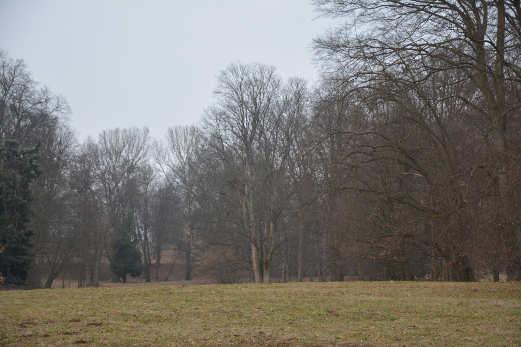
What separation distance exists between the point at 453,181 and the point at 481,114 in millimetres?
3185

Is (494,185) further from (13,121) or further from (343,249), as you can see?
(13,121)

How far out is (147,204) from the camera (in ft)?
194

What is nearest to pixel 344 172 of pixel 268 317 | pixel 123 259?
pixel 268 317

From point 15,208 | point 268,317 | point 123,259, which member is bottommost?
point 268,317

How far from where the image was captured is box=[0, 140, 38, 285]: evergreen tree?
84.7ft

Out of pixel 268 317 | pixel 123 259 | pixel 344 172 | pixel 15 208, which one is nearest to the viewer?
pixel 268 317

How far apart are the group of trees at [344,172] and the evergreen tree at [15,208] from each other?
0.08 m

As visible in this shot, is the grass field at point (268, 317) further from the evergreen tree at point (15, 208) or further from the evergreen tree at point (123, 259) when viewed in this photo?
the evergreen tree at point (123, 259)

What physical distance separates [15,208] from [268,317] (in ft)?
63.6

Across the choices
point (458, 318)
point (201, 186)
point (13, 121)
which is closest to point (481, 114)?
point (458, 318)

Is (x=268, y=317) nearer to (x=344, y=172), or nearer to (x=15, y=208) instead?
(x=344, y=172)

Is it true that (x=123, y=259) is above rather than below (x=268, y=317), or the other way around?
above

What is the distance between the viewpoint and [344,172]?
20906 mm

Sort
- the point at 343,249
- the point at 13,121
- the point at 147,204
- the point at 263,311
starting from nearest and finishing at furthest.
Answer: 1. the point at 263,311
2. the point at 343,249
3. the point at 13,121
4. the point at 147,204
